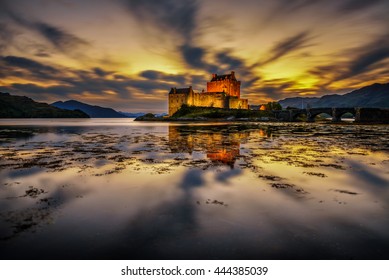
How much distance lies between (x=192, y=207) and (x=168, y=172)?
4.74m

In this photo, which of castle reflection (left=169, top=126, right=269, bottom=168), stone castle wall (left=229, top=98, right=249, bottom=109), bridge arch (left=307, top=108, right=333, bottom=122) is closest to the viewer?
castle reflection (left=169, top=126, right=269, bottom=168)

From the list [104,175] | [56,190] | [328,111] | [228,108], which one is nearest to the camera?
[56,190]

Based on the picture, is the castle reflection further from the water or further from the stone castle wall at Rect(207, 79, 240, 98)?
the stone castle wall at Rect(207, 79, 240, 98)

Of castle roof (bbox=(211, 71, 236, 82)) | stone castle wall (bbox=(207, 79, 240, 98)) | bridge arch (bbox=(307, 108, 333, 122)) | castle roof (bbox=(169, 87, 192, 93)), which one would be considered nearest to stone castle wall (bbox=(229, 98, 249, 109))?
stone castle wall (bbox=(207, 79, 240, 98))

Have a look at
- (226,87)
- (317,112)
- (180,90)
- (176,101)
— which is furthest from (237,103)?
(317,112)

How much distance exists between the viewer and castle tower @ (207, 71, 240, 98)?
14038cm

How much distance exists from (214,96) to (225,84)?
1081 cm

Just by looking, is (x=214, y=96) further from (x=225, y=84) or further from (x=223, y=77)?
(x=223, y=77)

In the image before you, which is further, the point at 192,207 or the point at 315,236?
the point at 192,207

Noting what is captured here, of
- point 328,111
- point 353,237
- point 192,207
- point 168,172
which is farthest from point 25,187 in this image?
point 328,111

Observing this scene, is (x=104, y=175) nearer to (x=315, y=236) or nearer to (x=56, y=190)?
(x=56, y=190)

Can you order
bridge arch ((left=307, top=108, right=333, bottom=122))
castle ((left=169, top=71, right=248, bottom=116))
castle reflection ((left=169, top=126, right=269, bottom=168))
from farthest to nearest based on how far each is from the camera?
castle ((left=169, top=71, right=248, bottom=116)), bridge arch ((left=307, top=108, right=333, bottom=122)), castle reflection ((left=169, top=126, right=269, bottom=168))

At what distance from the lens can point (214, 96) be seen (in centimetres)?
13788

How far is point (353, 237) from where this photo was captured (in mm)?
5203
